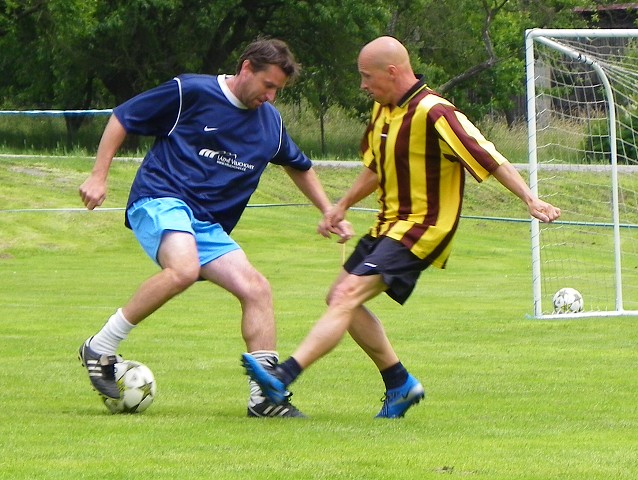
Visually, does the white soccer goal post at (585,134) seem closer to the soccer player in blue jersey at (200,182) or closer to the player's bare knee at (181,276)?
the soccer player in blue jersey at (200,182)

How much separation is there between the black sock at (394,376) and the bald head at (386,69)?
1325mm

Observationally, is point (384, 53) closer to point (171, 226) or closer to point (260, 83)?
point (260, 83)

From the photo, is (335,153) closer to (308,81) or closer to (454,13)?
(308,81)

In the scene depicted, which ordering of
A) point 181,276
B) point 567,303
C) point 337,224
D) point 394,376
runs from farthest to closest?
point 567,303, point 337,224, point 394,376, point 181,276

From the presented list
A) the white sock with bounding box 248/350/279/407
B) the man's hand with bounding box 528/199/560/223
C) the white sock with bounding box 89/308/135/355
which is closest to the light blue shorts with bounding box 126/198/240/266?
the white sock with bounding box 89/308/135/355

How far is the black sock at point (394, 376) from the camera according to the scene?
6.79 metres

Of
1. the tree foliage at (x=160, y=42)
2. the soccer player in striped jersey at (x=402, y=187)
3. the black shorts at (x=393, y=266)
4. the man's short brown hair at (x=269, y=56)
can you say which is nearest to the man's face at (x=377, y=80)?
the soccer player in striped jersey at (x=402, y=187)

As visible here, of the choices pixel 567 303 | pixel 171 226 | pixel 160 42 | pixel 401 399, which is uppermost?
Answer: pixel 171 226

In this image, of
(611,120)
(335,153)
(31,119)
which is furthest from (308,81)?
(611,120)

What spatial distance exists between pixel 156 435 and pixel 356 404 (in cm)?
175

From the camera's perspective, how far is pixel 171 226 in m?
6.63

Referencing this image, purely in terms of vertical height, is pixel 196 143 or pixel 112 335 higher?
pixel 196 143

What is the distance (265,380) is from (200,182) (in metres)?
1.19

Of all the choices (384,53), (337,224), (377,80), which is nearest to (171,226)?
(337,224)
